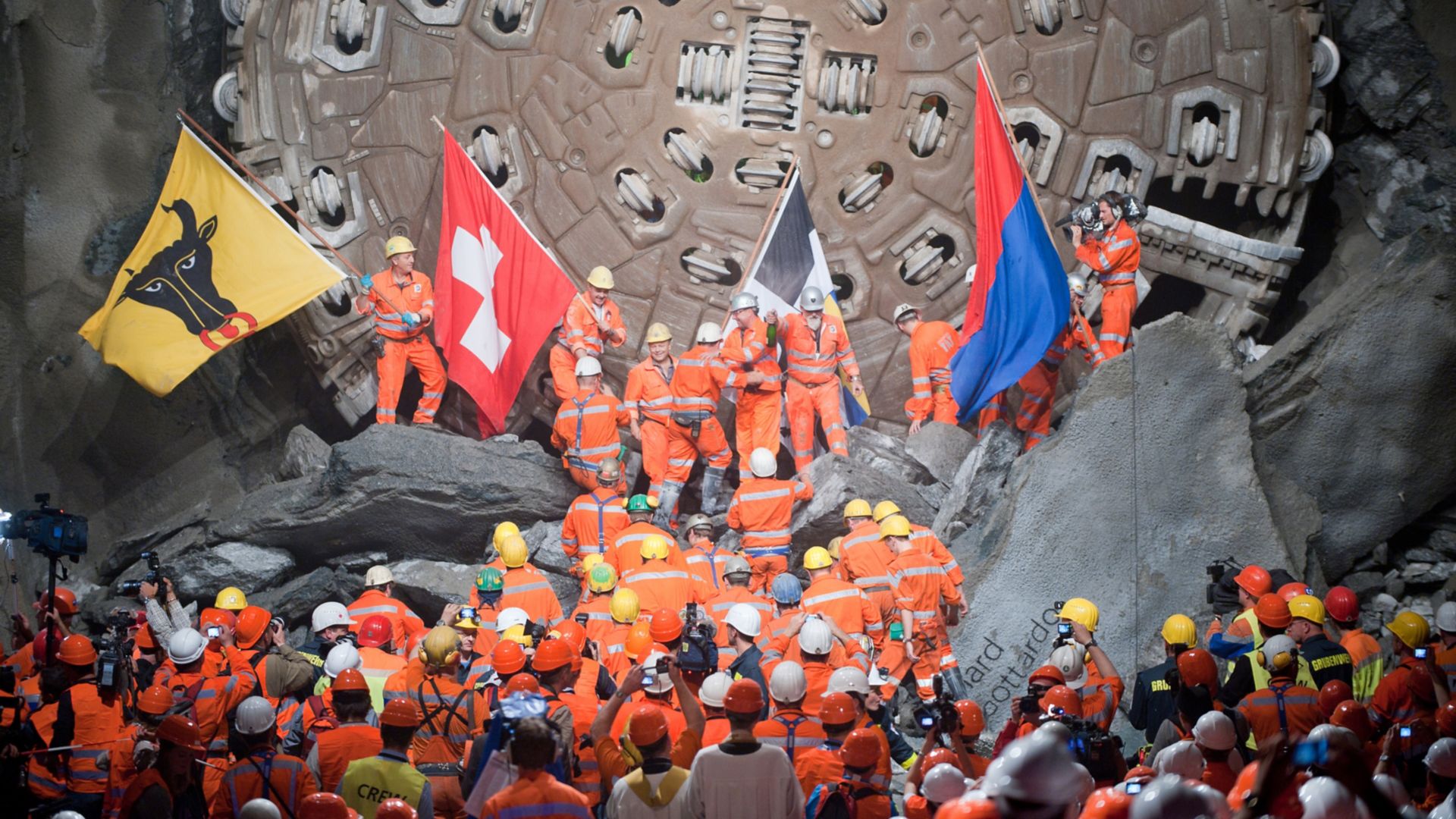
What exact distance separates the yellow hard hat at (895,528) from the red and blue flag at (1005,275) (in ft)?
5.91

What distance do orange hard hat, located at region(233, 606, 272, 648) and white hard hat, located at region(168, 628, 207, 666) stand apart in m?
1.13

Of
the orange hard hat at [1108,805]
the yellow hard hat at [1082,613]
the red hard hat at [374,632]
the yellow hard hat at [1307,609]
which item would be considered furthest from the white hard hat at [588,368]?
the orange hard hat at [1108,805]

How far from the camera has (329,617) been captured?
30.7ft

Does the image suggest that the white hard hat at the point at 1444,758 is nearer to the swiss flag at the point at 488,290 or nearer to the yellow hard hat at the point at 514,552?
the yellow hard hat at the point at 514,552

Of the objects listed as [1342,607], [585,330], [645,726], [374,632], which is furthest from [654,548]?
[645,726]

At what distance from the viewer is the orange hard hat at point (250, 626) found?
9164mm

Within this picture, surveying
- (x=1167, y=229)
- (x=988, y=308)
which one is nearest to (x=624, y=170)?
(x=988, y=308)

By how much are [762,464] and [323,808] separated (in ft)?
25.3

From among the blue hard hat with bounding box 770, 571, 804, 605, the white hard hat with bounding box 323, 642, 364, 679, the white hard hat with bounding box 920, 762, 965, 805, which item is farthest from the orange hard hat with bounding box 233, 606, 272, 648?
the white hard hat with bounding box 920, 762, 965, 805

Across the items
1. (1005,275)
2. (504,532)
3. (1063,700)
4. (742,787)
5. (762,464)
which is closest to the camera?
(742,787)

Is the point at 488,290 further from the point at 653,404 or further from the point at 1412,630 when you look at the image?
the point at 1412,630

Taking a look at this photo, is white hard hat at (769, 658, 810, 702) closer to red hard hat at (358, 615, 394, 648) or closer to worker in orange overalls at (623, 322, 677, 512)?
red hard hat at (358, 615, 394, 648)

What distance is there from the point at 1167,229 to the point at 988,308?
2466 mm

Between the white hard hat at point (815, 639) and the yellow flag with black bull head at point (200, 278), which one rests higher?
the yellow flag with black bull head at point (200, 278)
